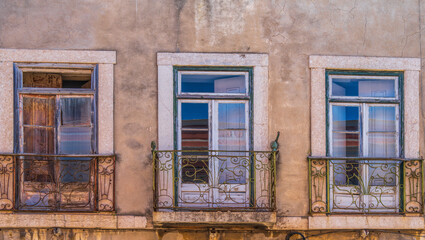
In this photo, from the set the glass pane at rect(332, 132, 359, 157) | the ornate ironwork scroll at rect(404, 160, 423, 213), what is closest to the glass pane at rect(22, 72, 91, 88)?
the glass pane at rect(332, 132, 359, 157)

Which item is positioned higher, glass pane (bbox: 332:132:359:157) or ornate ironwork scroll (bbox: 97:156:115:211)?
glass pane (bbox: 332:132:359:157)

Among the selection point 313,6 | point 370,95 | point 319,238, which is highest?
point 313,6

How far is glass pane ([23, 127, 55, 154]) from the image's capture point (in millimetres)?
7273

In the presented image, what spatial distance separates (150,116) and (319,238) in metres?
2.96

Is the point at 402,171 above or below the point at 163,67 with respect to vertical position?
below

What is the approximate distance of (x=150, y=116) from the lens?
7254 millimetres

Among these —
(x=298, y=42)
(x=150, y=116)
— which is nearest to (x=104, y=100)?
(x=150, y=116)

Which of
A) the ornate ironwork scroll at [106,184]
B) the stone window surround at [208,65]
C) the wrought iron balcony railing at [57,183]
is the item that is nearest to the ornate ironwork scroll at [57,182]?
the wrought iron balcony railing at [57,183]

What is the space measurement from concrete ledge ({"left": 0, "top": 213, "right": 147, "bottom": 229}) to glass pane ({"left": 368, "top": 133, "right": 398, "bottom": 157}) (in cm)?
372

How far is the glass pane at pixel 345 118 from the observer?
7.49m

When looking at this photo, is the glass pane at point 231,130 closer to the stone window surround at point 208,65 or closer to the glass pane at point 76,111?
the stone window surround at point 208,65

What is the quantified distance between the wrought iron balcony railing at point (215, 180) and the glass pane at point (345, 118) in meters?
1.12

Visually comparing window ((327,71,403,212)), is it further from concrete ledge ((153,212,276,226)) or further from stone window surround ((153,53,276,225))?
concrete ledge ((153,212,276,226))

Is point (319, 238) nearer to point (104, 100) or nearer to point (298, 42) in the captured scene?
point (298, 42)
